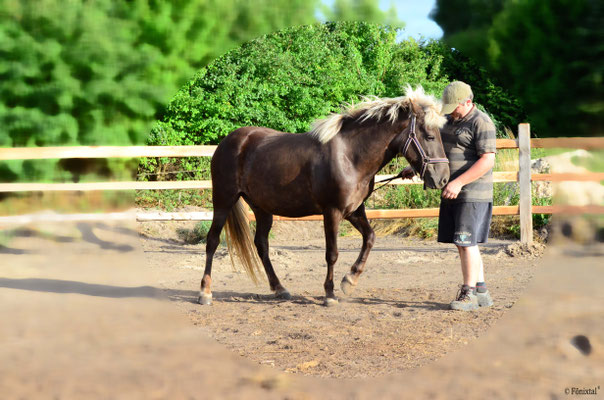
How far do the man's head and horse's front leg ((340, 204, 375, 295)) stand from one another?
1.07m

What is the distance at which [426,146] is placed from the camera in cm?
367

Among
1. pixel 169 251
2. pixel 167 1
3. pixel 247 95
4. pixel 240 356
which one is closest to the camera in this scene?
pixel 167 1

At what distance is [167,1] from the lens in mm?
2174

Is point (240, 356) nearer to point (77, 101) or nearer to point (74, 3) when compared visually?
point (77, 101)

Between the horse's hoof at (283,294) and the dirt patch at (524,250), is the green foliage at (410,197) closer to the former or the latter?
the dirt patch at (524,250)

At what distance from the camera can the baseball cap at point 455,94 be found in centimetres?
351

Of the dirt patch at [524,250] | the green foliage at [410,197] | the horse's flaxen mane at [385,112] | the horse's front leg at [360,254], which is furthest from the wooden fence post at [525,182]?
the horse's flaxen mane at [385,112]

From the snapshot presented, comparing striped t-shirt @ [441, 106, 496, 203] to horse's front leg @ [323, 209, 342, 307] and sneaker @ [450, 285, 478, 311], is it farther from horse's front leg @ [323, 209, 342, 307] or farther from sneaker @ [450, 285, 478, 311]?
horse's front leg @ [323, 209, 342, 307]

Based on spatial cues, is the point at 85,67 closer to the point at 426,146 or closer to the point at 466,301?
the point at 426,146

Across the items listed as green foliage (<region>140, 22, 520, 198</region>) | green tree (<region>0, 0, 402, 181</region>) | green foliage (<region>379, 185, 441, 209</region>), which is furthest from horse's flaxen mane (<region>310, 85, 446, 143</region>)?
green foliage (<region>379, 185, 441, 209</region>)

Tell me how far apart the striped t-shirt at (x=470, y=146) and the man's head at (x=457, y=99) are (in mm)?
44

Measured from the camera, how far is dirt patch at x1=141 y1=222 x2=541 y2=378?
9.50 ft

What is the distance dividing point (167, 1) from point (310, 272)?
3.71 m

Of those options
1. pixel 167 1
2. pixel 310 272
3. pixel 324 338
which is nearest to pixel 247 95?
pixel 310 272
